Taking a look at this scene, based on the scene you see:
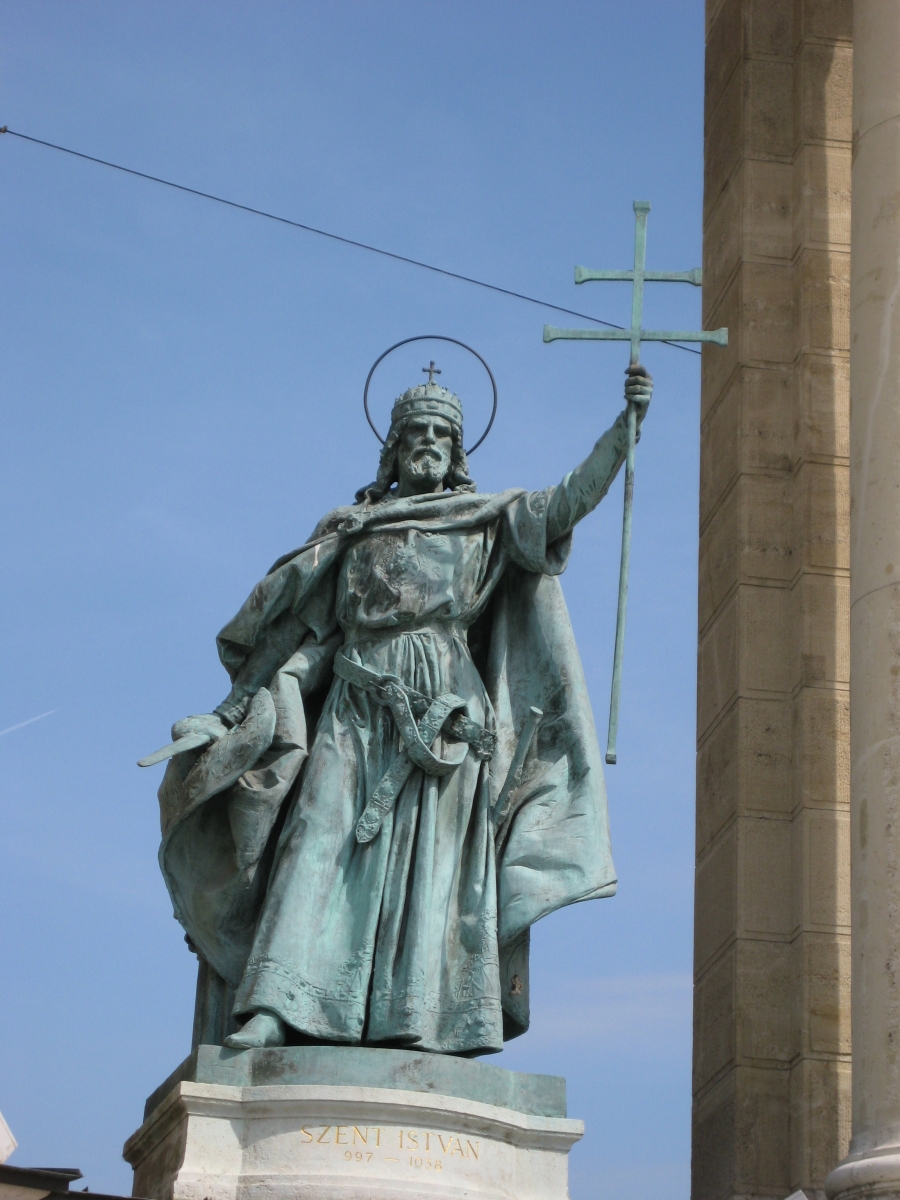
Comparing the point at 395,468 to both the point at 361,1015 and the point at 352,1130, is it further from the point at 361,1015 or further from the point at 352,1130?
the point at 352,1130

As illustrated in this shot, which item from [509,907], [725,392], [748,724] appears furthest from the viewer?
[725,392]

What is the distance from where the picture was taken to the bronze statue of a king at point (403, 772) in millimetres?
9227

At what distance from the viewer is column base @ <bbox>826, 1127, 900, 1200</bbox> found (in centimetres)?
919

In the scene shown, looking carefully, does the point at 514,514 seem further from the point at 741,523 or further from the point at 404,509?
the point at 741,523

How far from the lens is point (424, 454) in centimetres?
1033

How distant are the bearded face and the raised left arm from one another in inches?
23.0

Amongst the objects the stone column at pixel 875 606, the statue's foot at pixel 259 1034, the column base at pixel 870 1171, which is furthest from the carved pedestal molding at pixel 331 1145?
the stone column at pixel 875 606

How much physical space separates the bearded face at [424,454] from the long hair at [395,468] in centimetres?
5

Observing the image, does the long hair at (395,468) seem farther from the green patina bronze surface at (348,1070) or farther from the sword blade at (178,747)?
the green patina bronze surface at (348,1070)

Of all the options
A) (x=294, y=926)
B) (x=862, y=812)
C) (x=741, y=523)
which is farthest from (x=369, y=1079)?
(x=741, y=523)

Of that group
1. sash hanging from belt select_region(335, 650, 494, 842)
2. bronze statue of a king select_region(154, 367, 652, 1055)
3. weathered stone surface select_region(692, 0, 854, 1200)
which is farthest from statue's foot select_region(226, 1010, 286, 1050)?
weathered stone surface select_region(692, 0, 854, 1200)

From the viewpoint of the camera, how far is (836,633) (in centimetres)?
1195

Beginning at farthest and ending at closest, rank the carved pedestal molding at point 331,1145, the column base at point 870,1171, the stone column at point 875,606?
the stone column at point 875,606 < the column base at point 870,1171 < the carved pedestal molding at point 331,1145

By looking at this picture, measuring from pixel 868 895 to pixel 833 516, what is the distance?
279 centimetres
